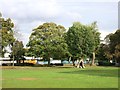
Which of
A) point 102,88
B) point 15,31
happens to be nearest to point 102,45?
point 15,31

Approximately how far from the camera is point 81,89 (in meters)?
18.0

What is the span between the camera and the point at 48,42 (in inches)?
2790

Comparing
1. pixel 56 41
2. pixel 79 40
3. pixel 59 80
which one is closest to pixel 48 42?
pixel 56 41

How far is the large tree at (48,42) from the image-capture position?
69.9 meters

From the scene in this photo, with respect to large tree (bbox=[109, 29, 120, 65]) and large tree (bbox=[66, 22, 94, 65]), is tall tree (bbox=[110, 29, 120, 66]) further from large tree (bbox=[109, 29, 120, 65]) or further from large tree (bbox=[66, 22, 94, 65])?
large tree (bbox=[66, 22, 94, 65])

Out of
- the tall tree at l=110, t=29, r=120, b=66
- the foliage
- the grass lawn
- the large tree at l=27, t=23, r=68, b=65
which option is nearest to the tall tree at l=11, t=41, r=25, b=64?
the large tree at l=27, t=23, r=68, b=65

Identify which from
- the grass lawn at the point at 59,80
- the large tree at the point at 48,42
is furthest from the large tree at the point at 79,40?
the grass lawn at the point at 59,80

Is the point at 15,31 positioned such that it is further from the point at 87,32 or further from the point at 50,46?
the point at 87,32

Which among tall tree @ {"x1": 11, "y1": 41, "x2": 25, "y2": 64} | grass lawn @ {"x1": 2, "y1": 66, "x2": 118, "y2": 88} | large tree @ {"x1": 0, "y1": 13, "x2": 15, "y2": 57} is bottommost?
grass lawn @ {"x1": 2, "y1": 66, "x2": 118, "y2": 88}

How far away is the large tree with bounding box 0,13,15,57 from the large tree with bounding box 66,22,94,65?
12.3 meters

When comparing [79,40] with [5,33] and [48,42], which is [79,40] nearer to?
[48,42]

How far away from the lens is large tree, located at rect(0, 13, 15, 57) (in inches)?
2607

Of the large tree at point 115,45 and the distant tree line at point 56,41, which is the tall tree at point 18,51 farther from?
the large tree at point 115,45

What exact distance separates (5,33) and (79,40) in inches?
597
